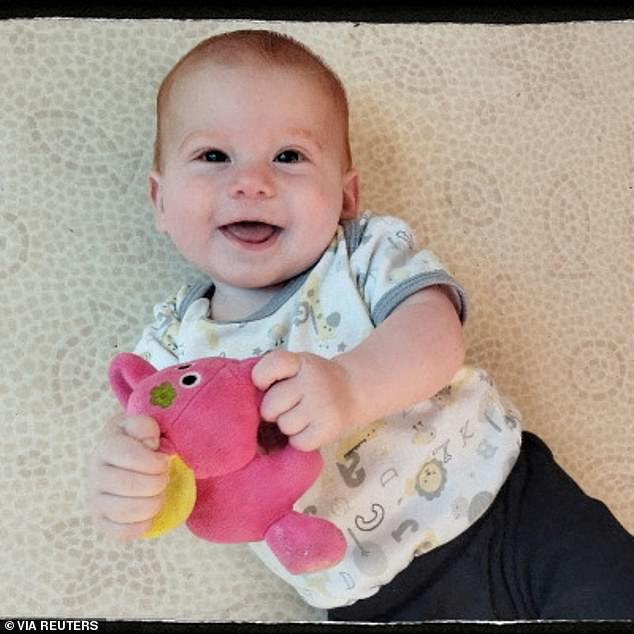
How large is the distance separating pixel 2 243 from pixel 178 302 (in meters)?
0.15

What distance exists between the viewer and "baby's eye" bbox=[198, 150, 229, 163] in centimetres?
70

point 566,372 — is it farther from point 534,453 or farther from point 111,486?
point 111,486

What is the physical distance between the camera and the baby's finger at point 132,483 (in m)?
0.53

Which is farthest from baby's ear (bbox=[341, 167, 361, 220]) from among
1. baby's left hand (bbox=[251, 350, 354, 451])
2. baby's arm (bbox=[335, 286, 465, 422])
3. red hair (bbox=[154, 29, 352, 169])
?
baby's left hand (bbox=[251, 350, 354, 451])

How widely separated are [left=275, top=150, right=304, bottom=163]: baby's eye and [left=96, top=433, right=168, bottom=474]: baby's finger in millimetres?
248

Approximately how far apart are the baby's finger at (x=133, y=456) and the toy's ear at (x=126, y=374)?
3 centimetres

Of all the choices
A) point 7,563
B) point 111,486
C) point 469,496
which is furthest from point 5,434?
point 469,496

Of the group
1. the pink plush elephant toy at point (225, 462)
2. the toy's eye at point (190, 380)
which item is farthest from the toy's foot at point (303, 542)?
the toy's eye at point (190, 380)

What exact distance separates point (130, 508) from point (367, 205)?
359 mm

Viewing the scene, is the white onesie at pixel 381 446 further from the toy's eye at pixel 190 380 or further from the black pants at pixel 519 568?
the toy's eye at pixel 190 380

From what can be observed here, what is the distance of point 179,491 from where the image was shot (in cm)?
54

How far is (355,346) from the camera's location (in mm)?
662

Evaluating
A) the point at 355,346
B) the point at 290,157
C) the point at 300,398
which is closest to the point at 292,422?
the point at 300,398

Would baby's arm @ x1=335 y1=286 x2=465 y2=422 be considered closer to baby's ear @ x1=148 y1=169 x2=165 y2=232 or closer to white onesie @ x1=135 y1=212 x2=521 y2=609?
white onesie @ x1=135 y1=212 x2=521 y2=609
